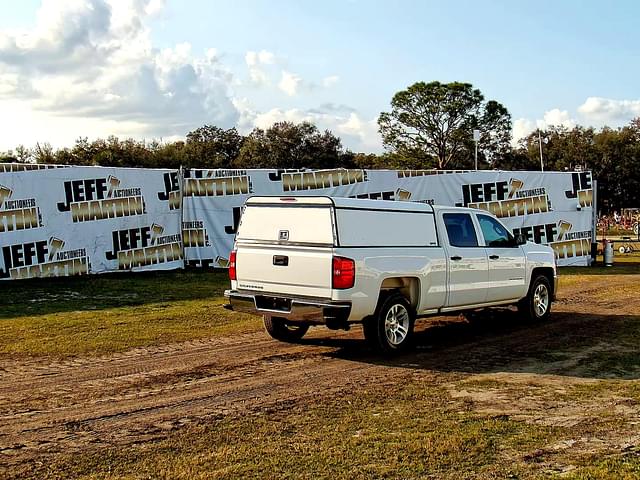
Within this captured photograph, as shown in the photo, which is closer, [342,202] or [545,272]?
[342,202]

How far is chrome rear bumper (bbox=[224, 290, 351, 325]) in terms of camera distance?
8.79 metres

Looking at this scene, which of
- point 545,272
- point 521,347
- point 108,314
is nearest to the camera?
point 521,347

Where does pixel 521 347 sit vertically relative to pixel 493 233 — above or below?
below

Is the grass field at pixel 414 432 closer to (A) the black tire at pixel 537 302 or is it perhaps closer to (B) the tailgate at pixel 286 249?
(B) the tailgate at pixel 286 249

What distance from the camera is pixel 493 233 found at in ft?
37.6

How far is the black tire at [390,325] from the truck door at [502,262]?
6.64 feet

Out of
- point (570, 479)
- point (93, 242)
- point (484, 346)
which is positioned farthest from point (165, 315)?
point (570, 479)

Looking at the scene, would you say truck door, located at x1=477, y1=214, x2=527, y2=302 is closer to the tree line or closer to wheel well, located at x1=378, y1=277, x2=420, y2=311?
wheel well, located at x1=378, y1=277, x2=420, y2=311

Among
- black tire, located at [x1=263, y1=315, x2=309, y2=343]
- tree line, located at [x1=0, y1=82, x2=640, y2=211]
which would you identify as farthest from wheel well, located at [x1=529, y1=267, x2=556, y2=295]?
tree line, located at [x1=0, y1=82, x2=640, y2=211]

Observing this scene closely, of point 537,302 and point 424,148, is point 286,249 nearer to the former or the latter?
point 537,302

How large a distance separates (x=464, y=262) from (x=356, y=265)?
2367 mm

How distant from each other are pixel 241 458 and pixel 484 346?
5.68 m

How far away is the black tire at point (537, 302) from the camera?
12.3 m

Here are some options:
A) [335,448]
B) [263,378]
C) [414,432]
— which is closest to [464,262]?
[263,378]
